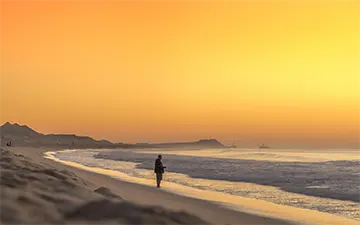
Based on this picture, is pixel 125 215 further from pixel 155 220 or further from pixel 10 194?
pixel 10 194

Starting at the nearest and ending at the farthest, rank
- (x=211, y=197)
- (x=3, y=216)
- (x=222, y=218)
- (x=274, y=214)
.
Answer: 1. (x=3, y=216)
2. (x=222, y=218)
3. (x=274, y=214)
4. (x=211, y=197)

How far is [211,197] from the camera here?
2353cm

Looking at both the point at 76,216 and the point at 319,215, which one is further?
the point at 319,215

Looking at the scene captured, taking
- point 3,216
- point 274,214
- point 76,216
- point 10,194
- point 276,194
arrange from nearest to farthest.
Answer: point 3,216 < point 76,216 < point 10,194 < point 274,214 < point 276,194

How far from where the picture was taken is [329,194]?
87.5ft

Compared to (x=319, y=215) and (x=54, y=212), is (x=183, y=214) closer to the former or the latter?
(x=54, y=212)

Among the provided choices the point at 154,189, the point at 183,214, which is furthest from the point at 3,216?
the point at 154,189

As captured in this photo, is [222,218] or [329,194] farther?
[329,194]

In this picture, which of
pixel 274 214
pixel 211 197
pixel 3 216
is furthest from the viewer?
pixel 211 197

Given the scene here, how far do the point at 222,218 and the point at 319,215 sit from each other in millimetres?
4657

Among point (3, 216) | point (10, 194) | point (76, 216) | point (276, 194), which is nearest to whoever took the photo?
point (3, 216)

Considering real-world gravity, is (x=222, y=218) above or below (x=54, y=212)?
below

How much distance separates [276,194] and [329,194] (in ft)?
11.3

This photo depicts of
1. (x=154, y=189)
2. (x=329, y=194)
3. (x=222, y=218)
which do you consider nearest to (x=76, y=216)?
(x=222, y=218)
